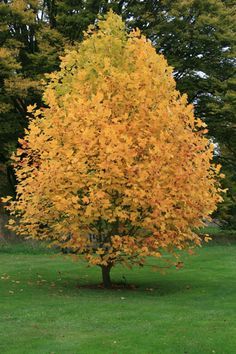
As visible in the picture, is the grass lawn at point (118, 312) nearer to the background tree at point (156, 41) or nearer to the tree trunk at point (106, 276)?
the tree trunk at point (106, 276)

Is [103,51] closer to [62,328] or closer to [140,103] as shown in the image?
[140,103]

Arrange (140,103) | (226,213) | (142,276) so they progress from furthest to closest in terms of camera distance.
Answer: (226,213) < (142,276) < (140,103)

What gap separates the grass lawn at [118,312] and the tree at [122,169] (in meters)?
1.40

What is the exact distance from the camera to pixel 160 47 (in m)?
34.3

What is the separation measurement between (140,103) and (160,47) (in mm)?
19199

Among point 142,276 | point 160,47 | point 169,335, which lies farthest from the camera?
point 160,47

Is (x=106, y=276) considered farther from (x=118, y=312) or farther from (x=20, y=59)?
(x=20, y=59)

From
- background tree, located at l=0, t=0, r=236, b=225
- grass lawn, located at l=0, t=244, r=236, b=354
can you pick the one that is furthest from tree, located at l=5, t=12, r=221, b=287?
background tree, located at l=0, t=0, r=236, b=225

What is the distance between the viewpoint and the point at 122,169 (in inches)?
588

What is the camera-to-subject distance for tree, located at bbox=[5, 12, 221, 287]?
1486 cm

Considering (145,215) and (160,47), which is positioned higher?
(160,47)

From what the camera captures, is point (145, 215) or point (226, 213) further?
point (226, 213)

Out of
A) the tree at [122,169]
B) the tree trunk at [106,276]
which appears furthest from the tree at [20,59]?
the tree trunk at [106,276]

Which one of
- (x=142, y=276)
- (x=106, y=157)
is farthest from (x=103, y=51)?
(x=142, y=276)
